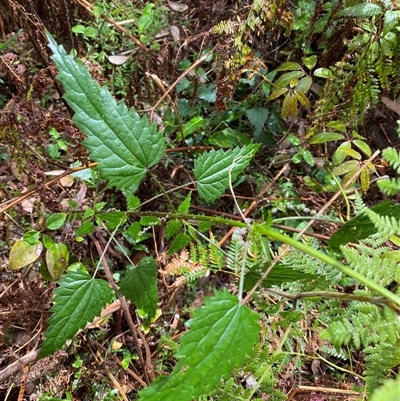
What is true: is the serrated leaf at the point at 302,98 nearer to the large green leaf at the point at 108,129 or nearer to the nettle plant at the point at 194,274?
the nettle plant at the point at 194,274

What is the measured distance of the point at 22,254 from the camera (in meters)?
1.65

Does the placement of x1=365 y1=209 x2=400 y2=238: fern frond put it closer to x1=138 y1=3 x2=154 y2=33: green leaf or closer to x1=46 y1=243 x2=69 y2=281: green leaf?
x1=46 y1=243 x2=69 y2=281: green leaf

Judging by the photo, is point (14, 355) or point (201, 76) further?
point (201, 76)

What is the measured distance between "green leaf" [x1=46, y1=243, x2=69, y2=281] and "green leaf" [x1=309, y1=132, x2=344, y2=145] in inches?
45.4

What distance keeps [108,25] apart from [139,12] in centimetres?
19

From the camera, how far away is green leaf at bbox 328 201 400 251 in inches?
47.0

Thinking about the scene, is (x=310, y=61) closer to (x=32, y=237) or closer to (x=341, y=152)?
(x=341, y=152)

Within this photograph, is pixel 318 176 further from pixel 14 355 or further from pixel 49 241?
pixel 14 355

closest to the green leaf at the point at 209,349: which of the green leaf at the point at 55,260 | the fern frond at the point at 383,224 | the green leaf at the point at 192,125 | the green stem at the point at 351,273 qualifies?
A: the green stem at the point at 351,273

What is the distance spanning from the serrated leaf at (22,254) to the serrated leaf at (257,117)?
116 centimetres

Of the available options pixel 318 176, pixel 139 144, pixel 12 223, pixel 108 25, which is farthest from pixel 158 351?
pixel 108 25

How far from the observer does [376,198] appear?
7.27ft

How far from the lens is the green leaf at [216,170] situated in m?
1.38

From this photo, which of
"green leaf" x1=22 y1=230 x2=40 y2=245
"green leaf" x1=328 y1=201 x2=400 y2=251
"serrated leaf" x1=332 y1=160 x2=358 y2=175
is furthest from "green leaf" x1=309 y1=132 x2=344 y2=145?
"green leaf" x1=22 y1=230 x2=40 y2=245
